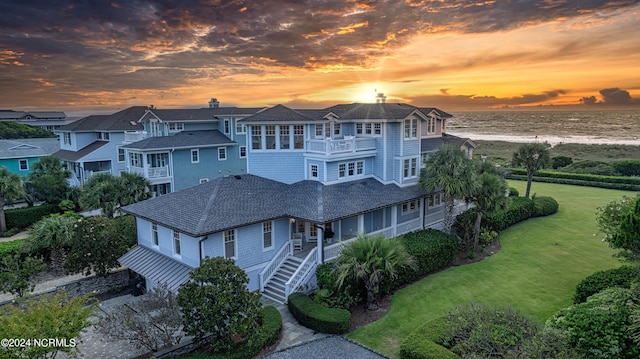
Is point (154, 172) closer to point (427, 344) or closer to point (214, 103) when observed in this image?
point (214, 103)

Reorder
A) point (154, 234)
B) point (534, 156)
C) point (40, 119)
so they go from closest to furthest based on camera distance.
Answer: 1. point (154, 234)
2. point (534, 156)
3. point (40, 119)

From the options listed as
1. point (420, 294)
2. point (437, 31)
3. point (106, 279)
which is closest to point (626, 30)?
point (437, 31)

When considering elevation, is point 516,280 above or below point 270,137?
below

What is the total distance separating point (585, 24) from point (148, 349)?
3150 centimetres

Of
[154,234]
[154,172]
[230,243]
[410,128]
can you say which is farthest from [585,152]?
[154,234]

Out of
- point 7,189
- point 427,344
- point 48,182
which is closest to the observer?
point 427,344

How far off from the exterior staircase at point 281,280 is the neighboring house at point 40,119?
81.9m

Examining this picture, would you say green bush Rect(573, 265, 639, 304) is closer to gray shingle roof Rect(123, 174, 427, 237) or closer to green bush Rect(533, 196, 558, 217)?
gray shingle roof Rect(123, 174, 427, 237)

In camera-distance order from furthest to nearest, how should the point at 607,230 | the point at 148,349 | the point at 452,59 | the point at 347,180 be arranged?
the point at 452,59 → the point at 347,180 → the point at 607,230 → the point at 148,349

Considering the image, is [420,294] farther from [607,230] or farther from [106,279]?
[106,279]

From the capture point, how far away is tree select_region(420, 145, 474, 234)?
72.3 ft

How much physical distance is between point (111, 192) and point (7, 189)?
941 cm

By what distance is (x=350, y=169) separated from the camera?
77.3 feet

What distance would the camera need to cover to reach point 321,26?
2459 centimetres
